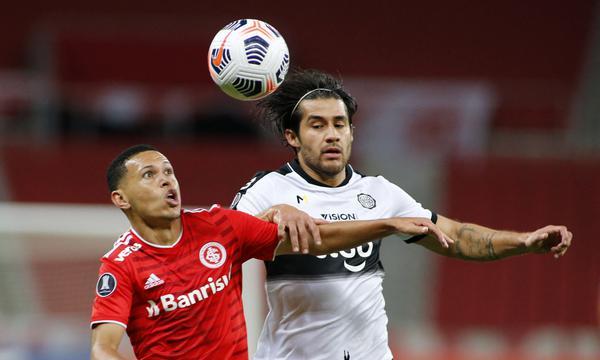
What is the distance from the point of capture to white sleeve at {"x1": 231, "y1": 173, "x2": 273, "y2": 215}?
560 centimetres

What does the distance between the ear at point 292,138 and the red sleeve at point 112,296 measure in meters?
1.39

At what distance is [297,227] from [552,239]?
1.24 m

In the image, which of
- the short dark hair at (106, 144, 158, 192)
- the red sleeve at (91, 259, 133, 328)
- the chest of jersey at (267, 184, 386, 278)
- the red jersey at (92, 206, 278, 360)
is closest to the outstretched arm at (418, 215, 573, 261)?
the chest of jersey at (267, 184, 386, 278)

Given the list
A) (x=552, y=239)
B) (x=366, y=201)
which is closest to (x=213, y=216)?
(x=366, y=201)

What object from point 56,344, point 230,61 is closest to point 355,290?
point 230,61

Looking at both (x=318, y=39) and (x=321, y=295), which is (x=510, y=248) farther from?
(x=318, y=39)

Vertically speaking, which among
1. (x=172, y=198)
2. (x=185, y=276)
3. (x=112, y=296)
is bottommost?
(x=112, y=296)

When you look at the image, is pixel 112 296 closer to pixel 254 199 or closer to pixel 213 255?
pixel 213 255

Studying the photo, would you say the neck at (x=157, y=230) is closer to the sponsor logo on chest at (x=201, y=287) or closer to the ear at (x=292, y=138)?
the sponsor logo on chest at (x=201, y=287)

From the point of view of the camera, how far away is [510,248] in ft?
18.9

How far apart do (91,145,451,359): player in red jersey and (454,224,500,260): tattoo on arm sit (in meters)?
0.91

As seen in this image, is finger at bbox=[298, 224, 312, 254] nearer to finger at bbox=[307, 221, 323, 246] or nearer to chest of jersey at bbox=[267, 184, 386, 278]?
finger at bbox=[307, 221, 323, 246]

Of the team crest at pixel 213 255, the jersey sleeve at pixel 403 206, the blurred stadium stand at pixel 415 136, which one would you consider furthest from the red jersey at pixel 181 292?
the blurred stadium stand at pixel 415 136

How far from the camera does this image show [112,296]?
481 cm
